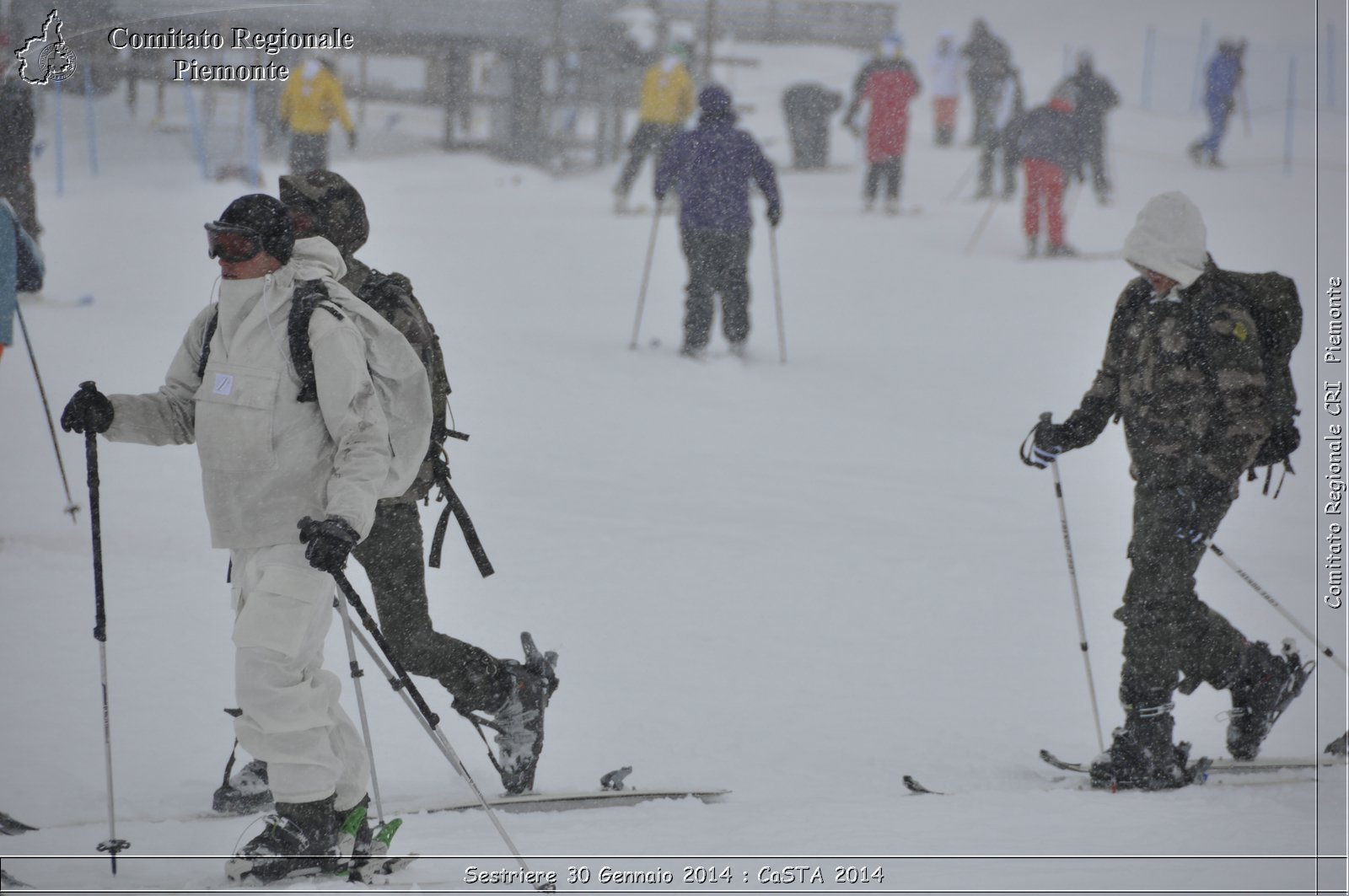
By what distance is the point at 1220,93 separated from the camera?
19.3 metres

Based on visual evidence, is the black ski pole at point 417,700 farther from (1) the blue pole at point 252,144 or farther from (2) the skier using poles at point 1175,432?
(1) the blue pole at point 252,144

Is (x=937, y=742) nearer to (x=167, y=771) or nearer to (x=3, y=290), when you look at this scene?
(x=167, y=771)

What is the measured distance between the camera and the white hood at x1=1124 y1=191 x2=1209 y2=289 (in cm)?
391

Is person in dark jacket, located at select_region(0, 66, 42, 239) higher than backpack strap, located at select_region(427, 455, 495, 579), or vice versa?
person in dark jacket, located at select_region(0, 66, 42, 239)

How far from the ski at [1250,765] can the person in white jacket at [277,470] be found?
2.43 m

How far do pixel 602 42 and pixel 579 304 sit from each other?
2063mm

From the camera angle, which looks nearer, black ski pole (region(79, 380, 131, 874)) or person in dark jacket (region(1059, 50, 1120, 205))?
black ski pole (region(79, 380, 131, 874))

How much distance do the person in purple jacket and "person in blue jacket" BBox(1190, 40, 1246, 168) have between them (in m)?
12.8

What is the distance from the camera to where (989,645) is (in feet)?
17.3

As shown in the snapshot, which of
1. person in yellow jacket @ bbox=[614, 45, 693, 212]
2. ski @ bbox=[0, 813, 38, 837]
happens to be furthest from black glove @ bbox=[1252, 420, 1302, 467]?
person in yellow jacket @ bbox=[614, 45, 693, 212]

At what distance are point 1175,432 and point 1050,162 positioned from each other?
956cm

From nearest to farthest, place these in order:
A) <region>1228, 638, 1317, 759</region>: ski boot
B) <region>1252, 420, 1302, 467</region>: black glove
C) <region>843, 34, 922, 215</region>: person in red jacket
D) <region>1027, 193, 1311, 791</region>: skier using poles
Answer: <region>1027, 193, 1311, 791</region>: skier using poles < <region>1252, 420, 1302, 467</region>: black glove < <region>1228, 638, 1317, 759</region>: ski boot < <region>843, 34, 922, 215</region>: person in red jacket

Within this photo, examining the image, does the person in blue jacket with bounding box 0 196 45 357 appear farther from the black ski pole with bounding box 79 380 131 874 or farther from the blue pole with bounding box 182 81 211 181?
the blue pole with bounding box 182 81 211 181

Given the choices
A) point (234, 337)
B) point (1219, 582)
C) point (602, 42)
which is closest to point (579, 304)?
point (602, 42)
